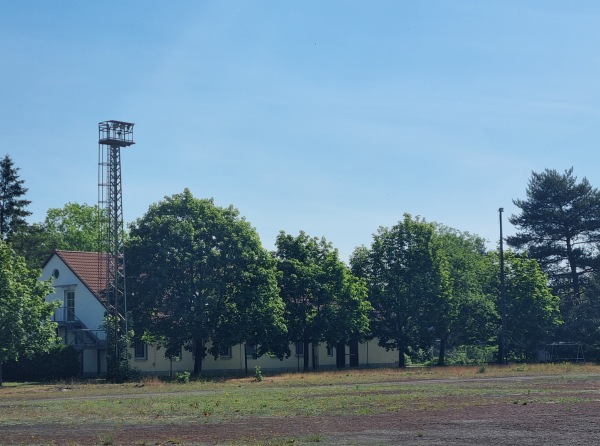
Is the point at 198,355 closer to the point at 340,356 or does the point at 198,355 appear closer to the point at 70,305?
the point at 70,305

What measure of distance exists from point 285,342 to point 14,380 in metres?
18.9

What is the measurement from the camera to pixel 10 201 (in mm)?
87750

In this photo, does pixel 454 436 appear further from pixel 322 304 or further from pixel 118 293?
pixel 322 304

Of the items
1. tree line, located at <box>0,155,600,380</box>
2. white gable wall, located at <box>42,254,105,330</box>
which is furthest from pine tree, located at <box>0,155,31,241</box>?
white gable wall, located at <box>42,254,105,330</box>

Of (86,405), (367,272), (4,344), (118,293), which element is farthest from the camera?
(367,272)

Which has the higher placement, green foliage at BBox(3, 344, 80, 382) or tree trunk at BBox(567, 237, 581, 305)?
tree trunk at BBox(567, 237, 581, 305)

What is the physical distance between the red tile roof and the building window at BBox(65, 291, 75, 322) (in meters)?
1.73

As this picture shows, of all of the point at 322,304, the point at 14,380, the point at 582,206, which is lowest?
the point at 14,380

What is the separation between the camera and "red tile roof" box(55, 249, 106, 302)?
63.2 metres

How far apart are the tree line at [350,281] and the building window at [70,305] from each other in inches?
288

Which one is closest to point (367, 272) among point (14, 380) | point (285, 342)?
point (285, 342)

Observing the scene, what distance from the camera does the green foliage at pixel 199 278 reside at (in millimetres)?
57188

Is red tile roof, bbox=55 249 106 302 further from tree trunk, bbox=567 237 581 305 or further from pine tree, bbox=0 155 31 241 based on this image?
tree trunk, bbox=567 237 581 305

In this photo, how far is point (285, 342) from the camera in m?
64.4
